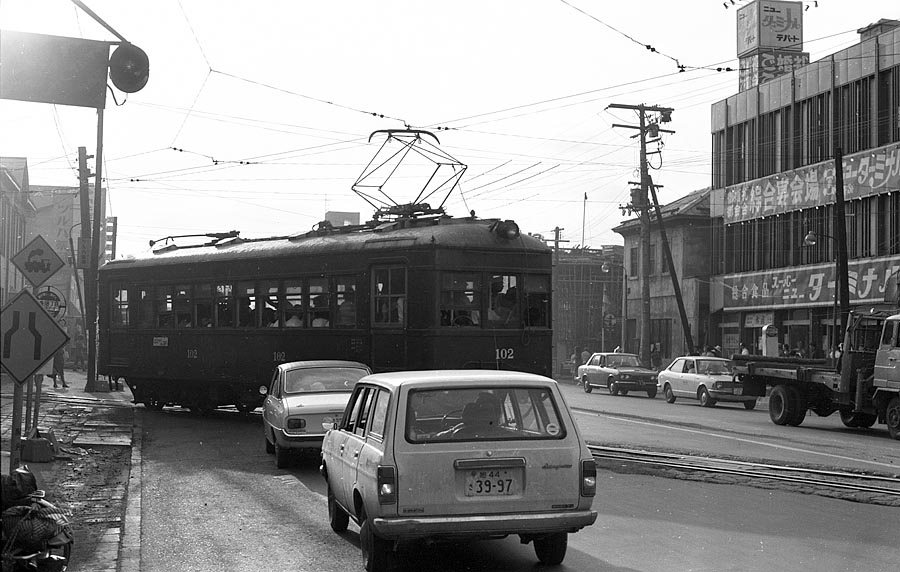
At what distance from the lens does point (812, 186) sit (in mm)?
40875

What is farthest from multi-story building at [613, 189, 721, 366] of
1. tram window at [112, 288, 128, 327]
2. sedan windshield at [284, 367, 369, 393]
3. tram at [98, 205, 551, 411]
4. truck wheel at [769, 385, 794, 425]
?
sedan windshield at [284, 367, 369, 393]

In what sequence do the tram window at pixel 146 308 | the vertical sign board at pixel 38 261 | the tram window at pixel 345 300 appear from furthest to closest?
1. the tram window at pixel 146 308
2. the tram window at pixel 345 300
3. the vertical sign board at pixel 38 261

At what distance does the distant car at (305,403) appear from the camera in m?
14.1

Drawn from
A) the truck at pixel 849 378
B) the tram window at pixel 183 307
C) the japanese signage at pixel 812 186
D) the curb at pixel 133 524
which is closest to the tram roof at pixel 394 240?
the tram window at pixel 183 307

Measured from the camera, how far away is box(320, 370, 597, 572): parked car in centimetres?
747

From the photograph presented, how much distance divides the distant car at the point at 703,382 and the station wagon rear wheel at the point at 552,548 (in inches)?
898

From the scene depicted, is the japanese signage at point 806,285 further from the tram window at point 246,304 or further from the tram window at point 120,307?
the tram window at point 120,307

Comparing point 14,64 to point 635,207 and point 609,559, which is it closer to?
point 609,559

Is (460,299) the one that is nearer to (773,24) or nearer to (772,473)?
(772,473)

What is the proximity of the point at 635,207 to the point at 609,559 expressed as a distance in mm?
38022

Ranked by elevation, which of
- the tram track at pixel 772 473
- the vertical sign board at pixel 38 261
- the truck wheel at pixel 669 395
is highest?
the vertical sign board at pixel 38 261

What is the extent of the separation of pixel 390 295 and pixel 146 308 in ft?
28.4

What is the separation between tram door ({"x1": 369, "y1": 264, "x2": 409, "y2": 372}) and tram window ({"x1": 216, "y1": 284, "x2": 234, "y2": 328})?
4514 millimetres

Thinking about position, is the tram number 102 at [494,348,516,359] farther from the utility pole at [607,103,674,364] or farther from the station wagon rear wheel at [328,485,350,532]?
the utility pole at [607,103,674,364]
